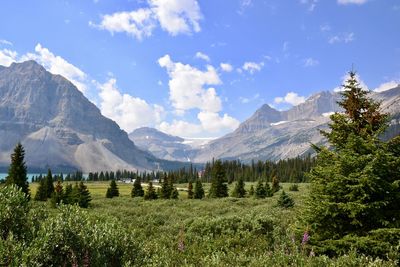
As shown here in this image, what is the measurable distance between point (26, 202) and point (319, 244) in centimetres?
1214

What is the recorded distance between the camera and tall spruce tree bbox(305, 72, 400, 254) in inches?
589

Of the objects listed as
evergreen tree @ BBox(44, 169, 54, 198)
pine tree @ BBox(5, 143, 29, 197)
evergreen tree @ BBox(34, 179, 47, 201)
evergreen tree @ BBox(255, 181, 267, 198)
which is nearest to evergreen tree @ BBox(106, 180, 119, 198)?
evergreen tree @ BBox(44, 169, 54, 198)

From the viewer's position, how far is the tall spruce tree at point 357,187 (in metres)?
15.0

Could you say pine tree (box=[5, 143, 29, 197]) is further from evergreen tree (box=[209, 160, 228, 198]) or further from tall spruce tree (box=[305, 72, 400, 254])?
tall spruce tree (box=[305, 72, 400, 254])

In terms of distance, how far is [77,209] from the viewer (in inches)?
421

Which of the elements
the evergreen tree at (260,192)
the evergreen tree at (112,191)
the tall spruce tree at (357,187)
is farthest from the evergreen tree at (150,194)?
the tall spruce tree at (357,187)

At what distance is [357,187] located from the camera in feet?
49.4

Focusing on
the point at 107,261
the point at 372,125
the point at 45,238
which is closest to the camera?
the point at 45,238

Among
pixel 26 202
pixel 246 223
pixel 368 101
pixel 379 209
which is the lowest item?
pixel 246 223

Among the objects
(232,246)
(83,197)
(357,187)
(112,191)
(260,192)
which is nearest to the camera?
(357,187)

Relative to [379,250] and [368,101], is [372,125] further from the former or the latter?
[379,250]

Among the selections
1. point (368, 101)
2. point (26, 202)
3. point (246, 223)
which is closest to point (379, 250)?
point (368, 101)

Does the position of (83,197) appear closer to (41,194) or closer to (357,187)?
(41,194)

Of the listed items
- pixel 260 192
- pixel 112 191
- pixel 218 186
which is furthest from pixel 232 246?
pixel 112 191
